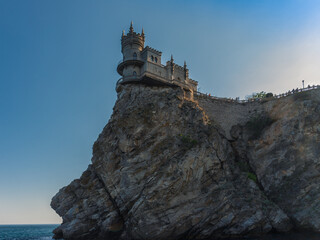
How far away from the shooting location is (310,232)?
25.6 metres

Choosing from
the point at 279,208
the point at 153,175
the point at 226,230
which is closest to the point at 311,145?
the point at 279,208

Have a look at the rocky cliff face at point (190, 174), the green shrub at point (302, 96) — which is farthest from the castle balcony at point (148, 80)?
the green shrub at point (302, 96)

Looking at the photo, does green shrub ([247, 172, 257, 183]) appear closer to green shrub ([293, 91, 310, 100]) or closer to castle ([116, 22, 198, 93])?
green shrub ([293, 91, 310, 100])

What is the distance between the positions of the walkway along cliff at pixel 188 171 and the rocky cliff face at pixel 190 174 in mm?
102

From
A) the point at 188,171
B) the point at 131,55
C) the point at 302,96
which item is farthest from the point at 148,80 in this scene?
the point at 302,96

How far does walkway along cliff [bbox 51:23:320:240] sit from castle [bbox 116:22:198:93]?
19cm

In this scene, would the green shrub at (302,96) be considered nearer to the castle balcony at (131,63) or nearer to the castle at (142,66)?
the castle at (142,66)

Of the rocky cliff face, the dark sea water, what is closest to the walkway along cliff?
the rocky cliff face

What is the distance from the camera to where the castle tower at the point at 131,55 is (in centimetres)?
3306

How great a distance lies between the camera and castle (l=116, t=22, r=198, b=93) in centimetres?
3256

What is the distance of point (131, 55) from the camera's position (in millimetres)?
33500

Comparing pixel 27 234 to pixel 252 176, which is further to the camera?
pixel 27 234

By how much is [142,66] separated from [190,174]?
611 inches

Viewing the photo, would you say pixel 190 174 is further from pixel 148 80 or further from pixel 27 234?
pixel 27 234
